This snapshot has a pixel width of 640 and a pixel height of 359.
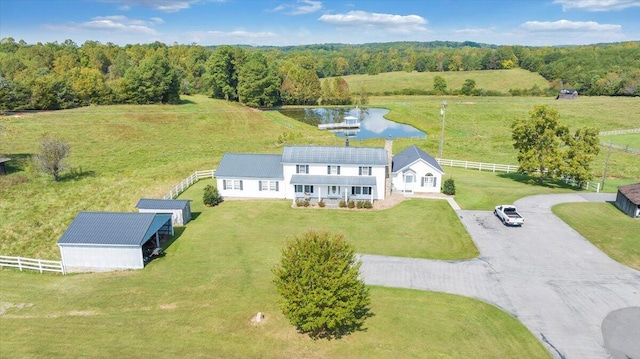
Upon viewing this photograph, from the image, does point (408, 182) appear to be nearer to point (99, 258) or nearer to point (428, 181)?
point (428, 181)

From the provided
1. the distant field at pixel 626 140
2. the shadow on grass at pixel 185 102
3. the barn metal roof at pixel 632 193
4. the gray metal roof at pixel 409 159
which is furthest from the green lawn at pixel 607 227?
the shadow on grass at pixel 185 102

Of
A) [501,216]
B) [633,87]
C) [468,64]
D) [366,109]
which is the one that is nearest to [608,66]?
[633,87]

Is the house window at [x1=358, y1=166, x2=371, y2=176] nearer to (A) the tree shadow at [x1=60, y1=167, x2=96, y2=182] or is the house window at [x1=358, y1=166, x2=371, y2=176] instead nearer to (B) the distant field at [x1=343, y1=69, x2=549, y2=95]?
(A) the tree shadow at [x1=60, y1=167, x2=96, y2=182]

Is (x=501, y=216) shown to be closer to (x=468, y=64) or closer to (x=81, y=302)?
(x=81, y=302)

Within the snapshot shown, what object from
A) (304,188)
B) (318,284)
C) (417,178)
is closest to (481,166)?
(417,178)

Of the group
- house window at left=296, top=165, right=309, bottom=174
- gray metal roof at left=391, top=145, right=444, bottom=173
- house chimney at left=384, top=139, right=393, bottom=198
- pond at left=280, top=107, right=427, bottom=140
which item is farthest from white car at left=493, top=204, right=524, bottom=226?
pond at left=280, top=107, right=427, bottom=140

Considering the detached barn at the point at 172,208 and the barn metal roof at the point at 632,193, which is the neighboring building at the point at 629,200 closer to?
the barn metal roof at the point at 632,193

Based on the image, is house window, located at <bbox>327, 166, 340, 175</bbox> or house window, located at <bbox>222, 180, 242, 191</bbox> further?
house window, located at <bbox>222, 180, 242, 191</bbox>
